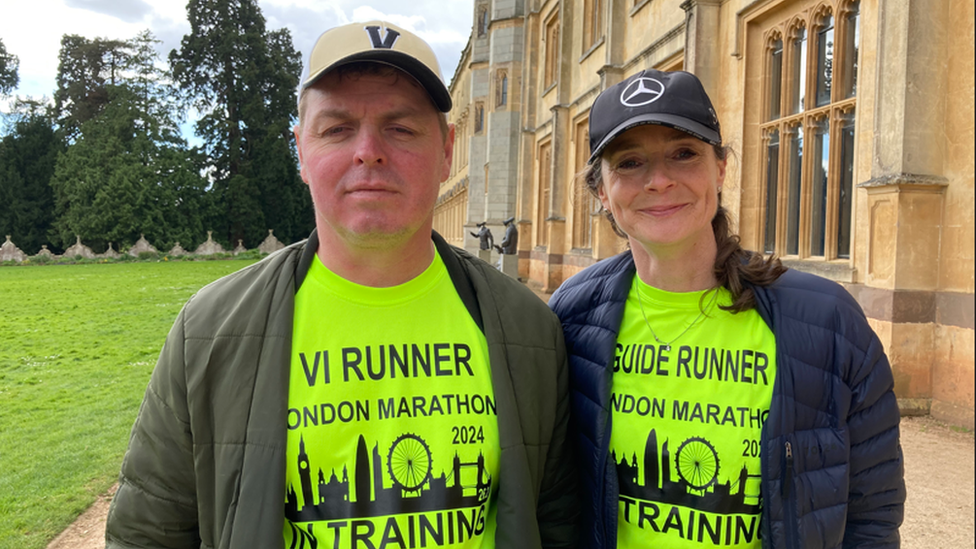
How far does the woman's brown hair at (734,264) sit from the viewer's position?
5.62 ft

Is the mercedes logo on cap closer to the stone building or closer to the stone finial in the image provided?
the stone building

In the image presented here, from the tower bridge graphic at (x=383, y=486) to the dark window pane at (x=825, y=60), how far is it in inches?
300

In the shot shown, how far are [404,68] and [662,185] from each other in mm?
734

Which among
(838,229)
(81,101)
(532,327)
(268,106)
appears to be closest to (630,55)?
(838,229)

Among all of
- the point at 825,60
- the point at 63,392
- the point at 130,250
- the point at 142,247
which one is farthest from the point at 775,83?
the point at 142,247

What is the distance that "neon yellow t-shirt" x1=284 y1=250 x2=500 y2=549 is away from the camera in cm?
143

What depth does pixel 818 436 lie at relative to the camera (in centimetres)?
157

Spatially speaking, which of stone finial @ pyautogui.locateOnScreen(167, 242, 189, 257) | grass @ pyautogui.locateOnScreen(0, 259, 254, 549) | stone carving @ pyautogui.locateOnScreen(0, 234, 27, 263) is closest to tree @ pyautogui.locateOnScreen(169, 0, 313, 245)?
stone finial @ pyautogui.locateOnScreen(167, 242, 189, 257)

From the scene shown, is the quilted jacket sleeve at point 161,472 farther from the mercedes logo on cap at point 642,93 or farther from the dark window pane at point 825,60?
the dark window pane at point 825,60

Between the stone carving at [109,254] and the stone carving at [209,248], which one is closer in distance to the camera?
the stone carving at [109,254]

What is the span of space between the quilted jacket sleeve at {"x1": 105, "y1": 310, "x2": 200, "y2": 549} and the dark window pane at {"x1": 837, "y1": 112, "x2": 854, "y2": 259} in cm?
732

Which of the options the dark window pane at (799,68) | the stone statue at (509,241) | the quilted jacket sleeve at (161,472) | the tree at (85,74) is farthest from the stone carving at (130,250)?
the quilted jacket sleeve at (161,472)

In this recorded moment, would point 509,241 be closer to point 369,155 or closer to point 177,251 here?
point 369,155

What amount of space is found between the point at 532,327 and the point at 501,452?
0.34 m
